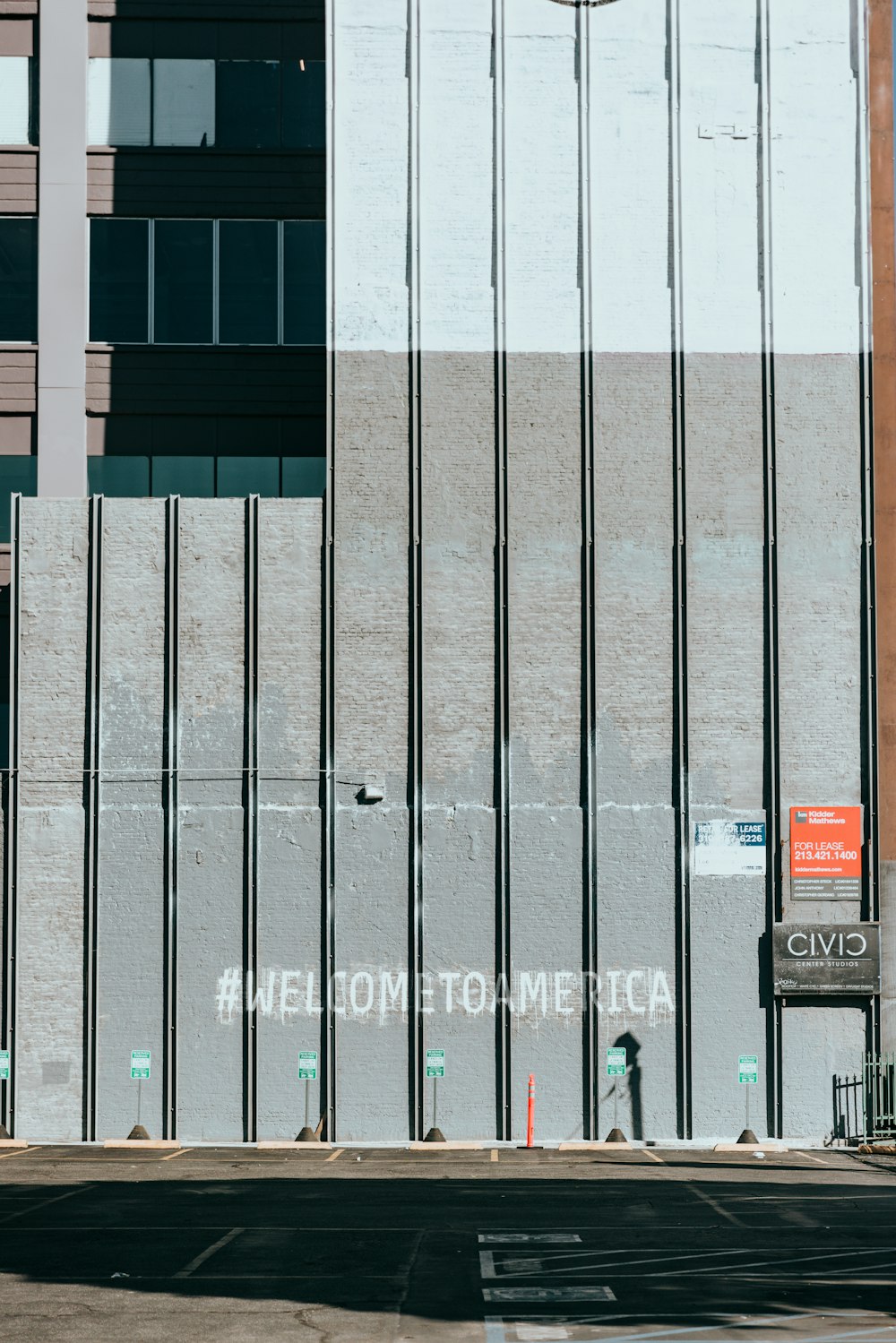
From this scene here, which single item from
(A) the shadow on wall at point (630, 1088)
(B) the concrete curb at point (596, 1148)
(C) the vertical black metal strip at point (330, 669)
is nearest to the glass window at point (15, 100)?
(C) the vertical black metal strip at point (330, 669)

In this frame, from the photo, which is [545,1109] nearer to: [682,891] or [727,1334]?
[682,891]

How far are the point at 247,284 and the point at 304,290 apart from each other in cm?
129

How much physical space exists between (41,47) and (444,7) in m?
9.99

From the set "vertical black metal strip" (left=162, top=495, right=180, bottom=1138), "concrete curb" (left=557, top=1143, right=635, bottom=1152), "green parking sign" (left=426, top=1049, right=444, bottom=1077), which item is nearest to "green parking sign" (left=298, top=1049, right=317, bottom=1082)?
"green parking sign" (left=426, top=1049, right=444, bottom=1077)

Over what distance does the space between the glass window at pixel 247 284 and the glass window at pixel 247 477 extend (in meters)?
2.70

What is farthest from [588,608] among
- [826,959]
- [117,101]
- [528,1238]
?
[117,101]

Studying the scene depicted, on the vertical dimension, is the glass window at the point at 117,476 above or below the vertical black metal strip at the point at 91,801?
above

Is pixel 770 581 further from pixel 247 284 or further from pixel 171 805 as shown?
pixel 247 284

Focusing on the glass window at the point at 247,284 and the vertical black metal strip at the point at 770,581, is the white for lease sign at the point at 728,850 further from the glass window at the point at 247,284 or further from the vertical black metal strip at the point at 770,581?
the glass window at the point at 247,284

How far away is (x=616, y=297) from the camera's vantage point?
31703 millimetres

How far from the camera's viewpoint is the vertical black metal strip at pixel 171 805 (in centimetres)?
2989

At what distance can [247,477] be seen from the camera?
34906 millimetres

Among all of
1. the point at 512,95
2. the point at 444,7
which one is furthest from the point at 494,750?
the point at 444,7

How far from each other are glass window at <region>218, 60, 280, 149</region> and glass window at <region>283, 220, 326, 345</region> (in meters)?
2.64
